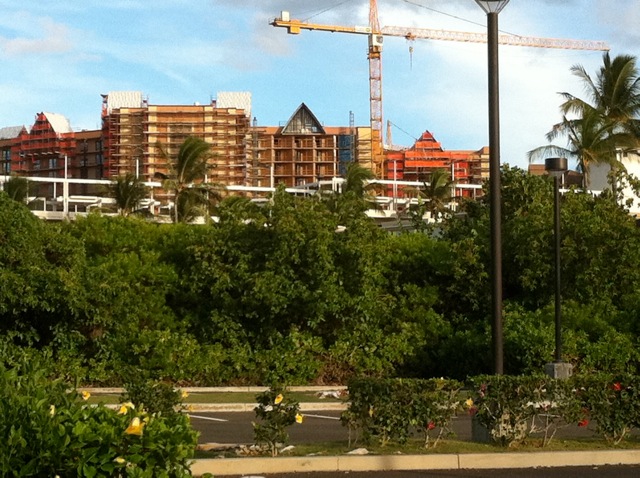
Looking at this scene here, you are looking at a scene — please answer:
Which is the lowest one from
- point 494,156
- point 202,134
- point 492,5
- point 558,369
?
point 558,369

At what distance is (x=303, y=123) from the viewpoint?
7141 inches

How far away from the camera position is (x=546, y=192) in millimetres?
27797

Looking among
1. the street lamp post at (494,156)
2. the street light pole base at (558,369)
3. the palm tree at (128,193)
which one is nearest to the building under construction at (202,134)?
the palm tree at (128,193)

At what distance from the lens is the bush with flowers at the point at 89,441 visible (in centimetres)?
735

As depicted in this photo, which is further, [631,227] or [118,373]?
[631,227]

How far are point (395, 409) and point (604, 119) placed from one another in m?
42.5

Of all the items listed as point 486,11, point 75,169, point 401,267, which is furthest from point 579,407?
point 75,169

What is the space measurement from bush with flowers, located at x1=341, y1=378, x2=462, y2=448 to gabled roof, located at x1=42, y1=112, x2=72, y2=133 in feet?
570

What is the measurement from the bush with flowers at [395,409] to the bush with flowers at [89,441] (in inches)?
177

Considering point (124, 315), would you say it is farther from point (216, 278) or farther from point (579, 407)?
point (579, 407)

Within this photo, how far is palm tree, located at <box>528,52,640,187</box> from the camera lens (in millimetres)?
51219

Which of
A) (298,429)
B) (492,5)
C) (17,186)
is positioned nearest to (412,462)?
(298,429)

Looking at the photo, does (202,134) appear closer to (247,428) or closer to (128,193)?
(128,193)

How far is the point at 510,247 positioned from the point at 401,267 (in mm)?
2716
